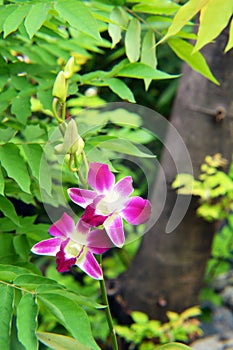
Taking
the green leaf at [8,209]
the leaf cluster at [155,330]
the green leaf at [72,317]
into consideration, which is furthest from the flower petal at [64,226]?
the leaf cluster at [155,330]

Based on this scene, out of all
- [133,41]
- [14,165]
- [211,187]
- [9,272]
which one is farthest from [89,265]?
[211,187]

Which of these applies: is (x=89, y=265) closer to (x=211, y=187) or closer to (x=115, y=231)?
(x=115, y=231)

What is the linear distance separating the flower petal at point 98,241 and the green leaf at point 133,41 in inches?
15.3

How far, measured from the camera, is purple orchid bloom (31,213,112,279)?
2.51 feet

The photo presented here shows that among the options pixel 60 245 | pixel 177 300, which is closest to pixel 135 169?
pixel 177 300

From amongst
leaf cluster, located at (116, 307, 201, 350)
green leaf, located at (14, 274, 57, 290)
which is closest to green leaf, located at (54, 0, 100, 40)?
green leaf, located at (14, 274, 57, 290)

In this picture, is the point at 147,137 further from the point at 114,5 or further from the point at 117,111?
the point at 114,5

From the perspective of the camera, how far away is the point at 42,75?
1147 millimetres

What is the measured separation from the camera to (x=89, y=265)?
78cm

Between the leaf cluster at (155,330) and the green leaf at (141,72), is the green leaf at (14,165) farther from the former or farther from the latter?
the leaf cluster at (155,330)

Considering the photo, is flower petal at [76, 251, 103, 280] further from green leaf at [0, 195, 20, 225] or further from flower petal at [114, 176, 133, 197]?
green leaf at [0, 195, 20, 225]

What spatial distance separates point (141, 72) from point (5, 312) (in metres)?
0.47

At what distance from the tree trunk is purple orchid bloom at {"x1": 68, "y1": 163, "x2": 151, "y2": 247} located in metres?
1.05

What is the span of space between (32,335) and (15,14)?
0.52 metres
